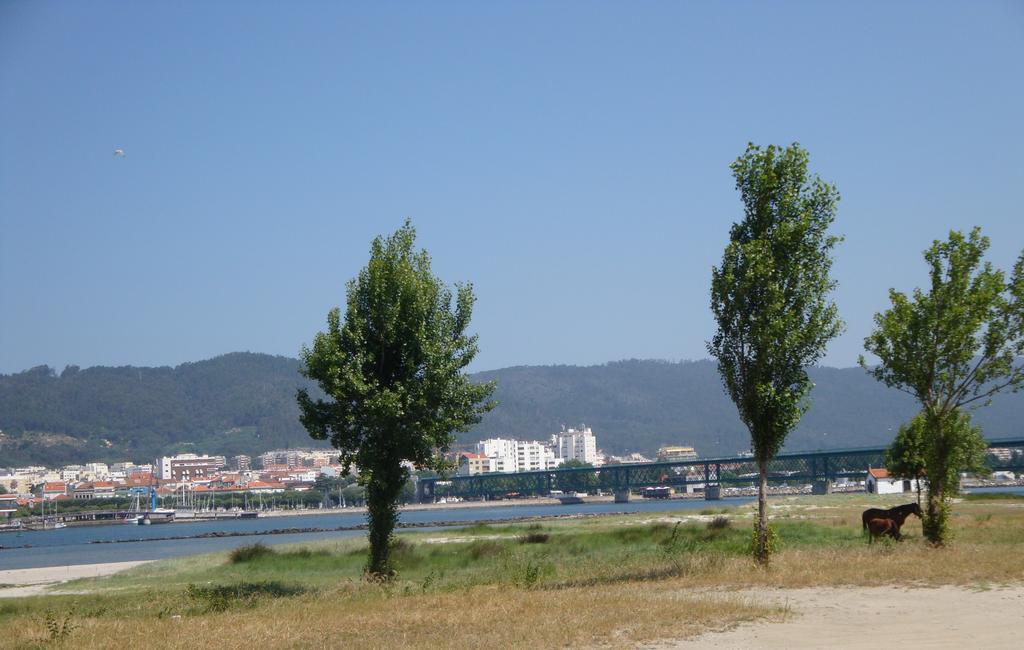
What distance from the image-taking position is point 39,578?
50625 mm

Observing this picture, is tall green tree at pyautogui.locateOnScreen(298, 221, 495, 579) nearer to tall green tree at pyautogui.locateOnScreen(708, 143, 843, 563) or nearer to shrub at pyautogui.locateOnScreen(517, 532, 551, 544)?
tall green tree at pyautogui.locateOnScreen(708, 143, 843, 563)

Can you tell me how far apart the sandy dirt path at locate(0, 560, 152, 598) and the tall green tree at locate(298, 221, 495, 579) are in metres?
17.8

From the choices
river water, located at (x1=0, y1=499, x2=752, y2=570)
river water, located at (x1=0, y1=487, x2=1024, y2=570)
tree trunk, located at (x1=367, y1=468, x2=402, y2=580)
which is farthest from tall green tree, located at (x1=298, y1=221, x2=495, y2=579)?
river water, located at (x1=0, y1=487, x2=1024, y2=570)

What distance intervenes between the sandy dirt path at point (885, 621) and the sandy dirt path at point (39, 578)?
30.7 metres

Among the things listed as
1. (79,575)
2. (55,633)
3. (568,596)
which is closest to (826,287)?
(568,596)

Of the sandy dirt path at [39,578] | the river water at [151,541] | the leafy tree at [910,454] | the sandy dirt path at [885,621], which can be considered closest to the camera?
the sandy dirt path at [885,621]

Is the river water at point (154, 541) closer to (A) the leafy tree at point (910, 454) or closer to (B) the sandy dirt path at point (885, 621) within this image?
(A) the leafy tree at point (910, 454)

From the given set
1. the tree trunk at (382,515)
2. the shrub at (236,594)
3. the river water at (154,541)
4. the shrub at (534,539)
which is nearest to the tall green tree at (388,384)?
the tree trunk at (382,515)

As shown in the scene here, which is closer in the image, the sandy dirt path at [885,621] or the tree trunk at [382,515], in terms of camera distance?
the sandy dirt path at [885,621]

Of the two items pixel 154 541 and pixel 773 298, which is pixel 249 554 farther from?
pixel 154 541

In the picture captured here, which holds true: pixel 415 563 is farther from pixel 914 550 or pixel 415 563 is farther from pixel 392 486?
pixel 914 550

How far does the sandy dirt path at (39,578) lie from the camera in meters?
40.9

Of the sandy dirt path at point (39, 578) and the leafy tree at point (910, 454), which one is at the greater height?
the leafy tree at point (910, 454)

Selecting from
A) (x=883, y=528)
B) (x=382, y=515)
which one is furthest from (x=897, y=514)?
(x=382, y=515)
